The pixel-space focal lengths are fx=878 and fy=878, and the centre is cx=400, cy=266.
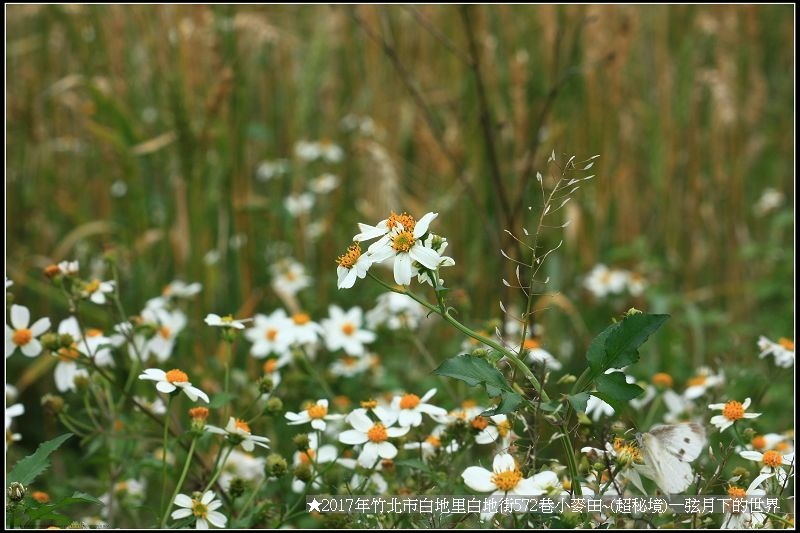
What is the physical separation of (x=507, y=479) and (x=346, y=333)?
995mm

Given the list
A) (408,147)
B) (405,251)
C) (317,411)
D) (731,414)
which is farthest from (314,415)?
(408,147)

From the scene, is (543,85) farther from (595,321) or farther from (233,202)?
(233,202)

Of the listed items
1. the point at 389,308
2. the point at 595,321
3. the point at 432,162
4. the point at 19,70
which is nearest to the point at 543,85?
the point at 432,162

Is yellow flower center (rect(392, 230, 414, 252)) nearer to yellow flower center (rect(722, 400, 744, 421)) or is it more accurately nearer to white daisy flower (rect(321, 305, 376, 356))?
yellow flower center (rect(722, 400, 744, 421))

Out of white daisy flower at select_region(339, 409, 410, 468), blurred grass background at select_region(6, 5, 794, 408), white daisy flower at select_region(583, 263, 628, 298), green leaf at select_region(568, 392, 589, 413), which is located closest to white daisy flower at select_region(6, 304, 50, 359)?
white daisy flower at select_region(339, 409, 410, 468)

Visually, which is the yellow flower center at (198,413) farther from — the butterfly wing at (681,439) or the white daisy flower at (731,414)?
the white daisy flower at (731,414)

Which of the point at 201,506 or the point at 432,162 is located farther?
the point at 432,162

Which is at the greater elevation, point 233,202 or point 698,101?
point 698,101

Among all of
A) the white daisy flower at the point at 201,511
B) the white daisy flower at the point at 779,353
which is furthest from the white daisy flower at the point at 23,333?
the white daisy flower at the point at 779,353

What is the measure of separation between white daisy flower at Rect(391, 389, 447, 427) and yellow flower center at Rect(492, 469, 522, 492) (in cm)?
28

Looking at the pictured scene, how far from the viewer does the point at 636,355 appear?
Result: 100cm

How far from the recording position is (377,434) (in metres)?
1.28

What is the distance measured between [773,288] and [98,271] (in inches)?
87.4

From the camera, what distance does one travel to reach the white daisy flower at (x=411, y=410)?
1.30 meters
